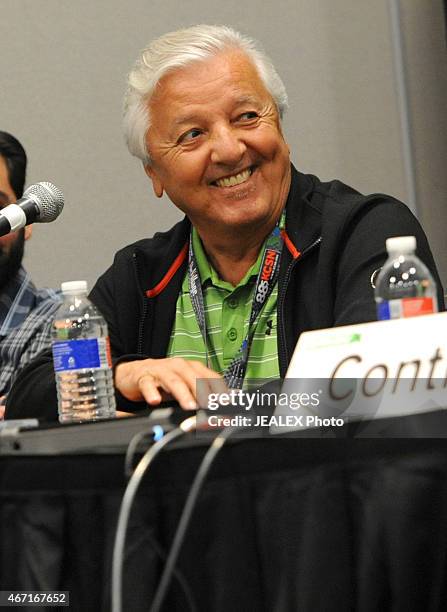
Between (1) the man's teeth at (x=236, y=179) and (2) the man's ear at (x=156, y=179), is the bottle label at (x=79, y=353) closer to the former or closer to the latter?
(1) the man's teeth at (x=236, y=179)

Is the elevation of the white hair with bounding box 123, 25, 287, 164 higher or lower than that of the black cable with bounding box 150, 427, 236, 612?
higher

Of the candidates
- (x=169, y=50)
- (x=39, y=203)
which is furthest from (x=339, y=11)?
(x=39, y=203)

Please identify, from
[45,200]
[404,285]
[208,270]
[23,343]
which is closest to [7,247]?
[23,343]

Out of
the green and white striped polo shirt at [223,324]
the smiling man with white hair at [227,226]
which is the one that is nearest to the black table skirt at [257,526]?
the smiling man with white hair at [227,226]

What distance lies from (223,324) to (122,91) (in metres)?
1.42

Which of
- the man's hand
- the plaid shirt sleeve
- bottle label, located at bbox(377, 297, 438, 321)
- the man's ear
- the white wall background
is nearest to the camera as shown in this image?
bottle label, located at bbox(377, 297, 438, 321)

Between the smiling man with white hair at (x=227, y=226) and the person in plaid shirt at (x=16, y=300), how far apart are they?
15.0 inches

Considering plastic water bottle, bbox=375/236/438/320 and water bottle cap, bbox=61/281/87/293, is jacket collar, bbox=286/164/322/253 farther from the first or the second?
water bottle cap, bbox=61/281/87/293

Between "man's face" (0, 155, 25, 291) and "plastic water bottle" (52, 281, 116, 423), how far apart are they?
939 millimetres

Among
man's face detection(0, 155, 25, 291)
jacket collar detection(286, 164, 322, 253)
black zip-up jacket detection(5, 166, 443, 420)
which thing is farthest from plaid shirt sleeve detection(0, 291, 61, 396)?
jacket collar detection(286, 164, 322, 253)

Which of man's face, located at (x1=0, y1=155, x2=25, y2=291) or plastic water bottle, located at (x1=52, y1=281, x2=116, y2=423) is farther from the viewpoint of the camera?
man's face, located at (x1=0, y1=155, x2=25, y2=291)

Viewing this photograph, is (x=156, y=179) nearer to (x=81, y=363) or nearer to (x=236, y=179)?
(x=236, y=179)

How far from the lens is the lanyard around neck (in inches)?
76.5

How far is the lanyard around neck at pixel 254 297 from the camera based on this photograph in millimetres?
1944
